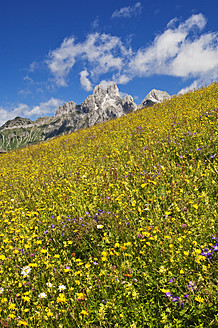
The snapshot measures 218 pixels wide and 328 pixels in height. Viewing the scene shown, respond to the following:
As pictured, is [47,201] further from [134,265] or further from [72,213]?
[134,265]

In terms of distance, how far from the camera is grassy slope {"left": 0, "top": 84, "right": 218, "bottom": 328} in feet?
7.07

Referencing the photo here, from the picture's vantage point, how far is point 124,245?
9.08ft

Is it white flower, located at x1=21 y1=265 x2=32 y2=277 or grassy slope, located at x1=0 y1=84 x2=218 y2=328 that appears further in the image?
white flower, located at x1=21 y1=265 x2=32 y2=277

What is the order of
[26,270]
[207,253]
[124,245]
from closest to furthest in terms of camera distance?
1. [207,253]
2. [124,245]
3. [26,270]

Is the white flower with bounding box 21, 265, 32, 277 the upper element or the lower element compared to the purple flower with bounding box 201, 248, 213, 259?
lower

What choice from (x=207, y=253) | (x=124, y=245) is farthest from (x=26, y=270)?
(x=207, y=253)

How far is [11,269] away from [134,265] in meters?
2.12

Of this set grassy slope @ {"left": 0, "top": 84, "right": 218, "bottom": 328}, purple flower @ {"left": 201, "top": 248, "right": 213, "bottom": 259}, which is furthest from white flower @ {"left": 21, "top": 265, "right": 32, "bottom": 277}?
purple flower @ {"left": 201, "top": 248, "right": 213, "bottom": 259}

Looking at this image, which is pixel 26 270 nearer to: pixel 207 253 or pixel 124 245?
pixel 124 245

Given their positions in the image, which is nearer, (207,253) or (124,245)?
(207,253)

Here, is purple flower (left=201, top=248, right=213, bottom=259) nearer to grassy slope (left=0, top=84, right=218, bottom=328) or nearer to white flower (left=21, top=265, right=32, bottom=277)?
grassy slope (left=0, top=84, right=218, bottom=328)

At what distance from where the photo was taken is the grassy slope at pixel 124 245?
2.15 meters

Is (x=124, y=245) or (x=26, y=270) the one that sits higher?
(x=124, y=245)

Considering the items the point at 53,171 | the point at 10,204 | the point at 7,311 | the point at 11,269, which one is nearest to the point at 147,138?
the point at 53,171
